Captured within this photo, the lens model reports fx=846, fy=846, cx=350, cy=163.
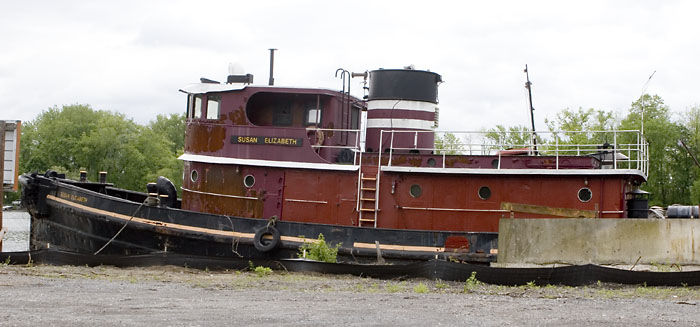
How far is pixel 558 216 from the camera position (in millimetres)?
15398

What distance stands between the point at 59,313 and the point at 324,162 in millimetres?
8478

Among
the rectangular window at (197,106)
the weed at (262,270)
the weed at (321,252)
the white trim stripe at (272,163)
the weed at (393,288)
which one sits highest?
the rectangular window at (197,106)

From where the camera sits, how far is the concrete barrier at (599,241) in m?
13.3

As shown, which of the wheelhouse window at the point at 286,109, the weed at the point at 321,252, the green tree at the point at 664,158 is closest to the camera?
the weed at the point at 321,252

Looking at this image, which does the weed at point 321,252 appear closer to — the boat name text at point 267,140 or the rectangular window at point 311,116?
the boat name text at point 267,140

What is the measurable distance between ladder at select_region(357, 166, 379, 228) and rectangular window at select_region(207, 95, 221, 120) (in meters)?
3.37

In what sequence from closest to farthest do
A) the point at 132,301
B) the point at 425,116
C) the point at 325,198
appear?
the point at 132,301, the point at 325,198, the point at 425,116

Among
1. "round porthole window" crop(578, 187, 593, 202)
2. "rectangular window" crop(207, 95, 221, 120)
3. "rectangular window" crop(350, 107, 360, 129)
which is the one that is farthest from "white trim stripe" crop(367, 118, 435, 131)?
"round porthole window" crop(578, 187, 593, 202)

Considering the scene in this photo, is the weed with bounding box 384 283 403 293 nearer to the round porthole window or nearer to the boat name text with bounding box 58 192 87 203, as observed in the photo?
the round porthole window

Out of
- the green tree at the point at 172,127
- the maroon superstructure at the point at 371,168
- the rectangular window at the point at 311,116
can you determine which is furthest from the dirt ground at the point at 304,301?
the green tree at the point at 172,127

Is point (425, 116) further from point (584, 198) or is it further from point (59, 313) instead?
point (59, 313)

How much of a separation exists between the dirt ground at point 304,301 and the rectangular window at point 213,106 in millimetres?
4739

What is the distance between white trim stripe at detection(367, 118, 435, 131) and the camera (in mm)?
17438

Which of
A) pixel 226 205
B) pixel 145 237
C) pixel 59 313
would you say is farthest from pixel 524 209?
pixel 59 313
